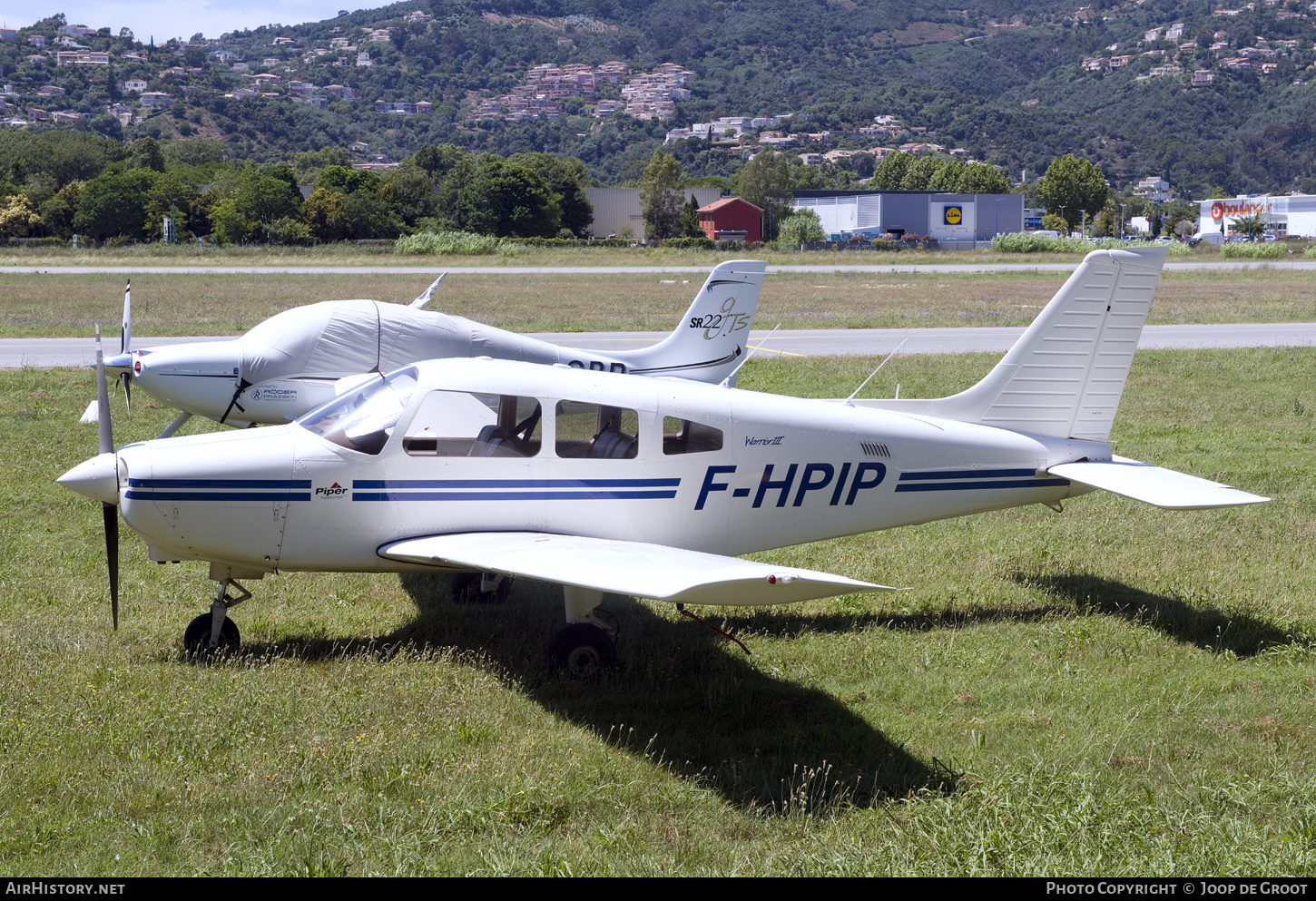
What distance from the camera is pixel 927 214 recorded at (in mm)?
118812

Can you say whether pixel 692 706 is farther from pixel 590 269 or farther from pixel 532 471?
pixel 590 269

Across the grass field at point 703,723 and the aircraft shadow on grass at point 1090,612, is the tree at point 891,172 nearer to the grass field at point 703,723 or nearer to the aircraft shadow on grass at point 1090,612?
the grass field at point 703,723

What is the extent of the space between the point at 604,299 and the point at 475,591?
33752 mm

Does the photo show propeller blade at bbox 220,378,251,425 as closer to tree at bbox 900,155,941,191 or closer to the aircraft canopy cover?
the aircraft canopy cover

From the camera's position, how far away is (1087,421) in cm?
901

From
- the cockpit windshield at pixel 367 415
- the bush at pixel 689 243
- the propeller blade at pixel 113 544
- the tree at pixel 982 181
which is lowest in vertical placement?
the propeller blade at pixel 113 544

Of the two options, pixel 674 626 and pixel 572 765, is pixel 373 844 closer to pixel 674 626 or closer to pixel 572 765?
pixel 572 765

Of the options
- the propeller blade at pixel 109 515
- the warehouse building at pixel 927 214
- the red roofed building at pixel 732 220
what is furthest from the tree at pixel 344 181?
the propeller blade at pixel 109 515

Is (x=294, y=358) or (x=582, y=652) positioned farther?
(x=294, y=358)

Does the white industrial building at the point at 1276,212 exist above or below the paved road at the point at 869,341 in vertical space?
above

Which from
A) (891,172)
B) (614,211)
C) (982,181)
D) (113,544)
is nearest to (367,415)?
(113,544)

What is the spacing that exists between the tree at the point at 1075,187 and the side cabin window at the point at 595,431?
12583cm

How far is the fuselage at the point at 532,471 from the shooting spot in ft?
23.7

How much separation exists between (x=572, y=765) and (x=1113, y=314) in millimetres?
5941
